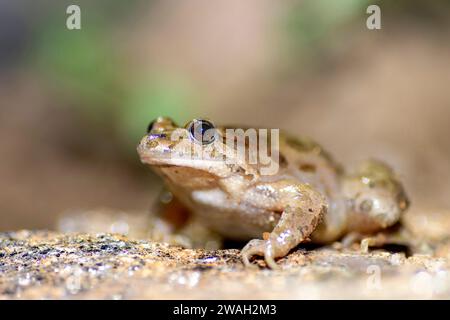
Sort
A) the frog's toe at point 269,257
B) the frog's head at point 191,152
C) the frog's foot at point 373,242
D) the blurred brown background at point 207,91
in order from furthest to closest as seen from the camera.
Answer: the blurred brown background at point 207,91, the frog's foot at point 373,242, the frog's head at point 191,152, the frog's toe at point 269,257

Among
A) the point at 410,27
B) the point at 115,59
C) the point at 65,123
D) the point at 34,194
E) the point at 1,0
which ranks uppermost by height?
the point at 1,0

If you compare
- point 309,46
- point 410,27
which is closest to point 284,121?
point 309,46

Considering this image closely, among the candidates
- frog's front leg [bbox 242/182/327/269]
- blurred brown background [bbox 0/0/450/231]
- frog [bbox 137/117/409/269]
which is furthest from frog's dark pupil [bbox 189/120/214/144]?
blurred brown background [bbox 0/0/450/231]

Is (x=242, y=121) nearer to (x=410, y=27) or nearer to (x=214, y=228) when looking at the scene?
(x=410, y=27)

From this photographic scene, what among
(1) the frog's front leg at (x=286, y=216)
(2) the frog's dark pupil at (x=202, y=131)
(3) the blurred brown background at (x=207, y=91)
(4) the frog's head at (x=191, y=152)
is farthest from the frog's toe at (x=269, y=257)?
(3) the blurred brown background at (x=207, y=91)

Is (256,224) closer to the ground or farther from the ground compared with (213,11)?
closer to the ground

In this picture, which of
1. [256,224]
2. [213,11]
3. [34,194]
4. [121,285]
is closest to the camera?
[121,285]

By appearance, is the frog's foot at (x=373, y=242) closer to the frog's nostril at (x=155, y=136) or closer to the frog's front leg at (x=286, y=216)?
the frog's front leg at (x=286, y=216)

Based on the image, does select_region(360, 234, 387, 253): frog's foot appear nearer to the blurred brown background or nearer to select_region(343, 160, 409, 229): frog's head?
select_region(343, 160, 409, 229): frog's head
